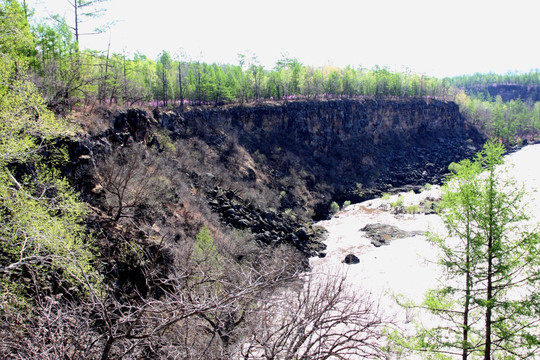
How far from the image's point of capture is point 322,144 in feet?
163

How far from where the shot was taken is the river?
18963 millimetres

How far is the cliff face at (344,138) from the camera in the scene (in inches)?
1624

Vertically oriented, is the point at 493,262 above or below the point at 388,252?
above

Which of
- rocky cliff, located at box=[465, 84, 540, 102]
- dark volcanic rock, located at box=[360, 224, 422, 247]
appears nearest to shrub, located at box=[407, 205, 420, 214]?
dark volcanic rock, located at box=[360, 224, 422, 247]

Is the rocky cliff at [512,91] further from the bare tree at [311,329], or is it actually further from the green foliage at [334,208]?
the bare tree at [311,329]

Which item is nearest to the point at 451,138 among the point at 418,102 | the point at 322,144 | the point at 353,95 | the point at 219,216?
the point at 418,102

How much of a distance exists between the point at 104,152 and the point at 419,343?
1830cm

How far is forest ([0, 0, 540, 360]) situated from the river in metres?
2.55

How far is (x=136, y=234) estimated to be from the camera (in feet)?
47.7

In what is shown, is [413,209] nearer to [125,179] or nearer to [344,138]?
[344,138]

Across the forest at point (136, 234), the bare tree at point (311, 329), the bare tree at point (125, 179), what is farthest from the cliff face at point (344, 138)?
the bare tree at point (311, 329)

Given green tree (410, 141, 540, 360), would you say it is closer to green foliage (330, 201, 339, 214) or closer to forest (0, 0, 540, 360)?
forest (0, 0, 540, 360)

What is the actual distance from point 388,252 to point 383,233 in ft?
14.2

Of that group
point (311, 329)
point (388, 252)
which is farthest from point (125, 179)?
point (388, 252)
